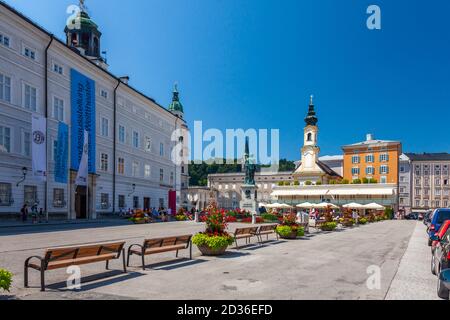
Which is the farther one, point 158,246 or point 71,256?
point 158,246

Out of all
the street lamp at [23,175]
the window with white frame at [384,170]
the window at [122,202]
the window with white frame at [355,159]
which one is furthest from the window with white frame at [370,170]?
the street lamp at [23,175]

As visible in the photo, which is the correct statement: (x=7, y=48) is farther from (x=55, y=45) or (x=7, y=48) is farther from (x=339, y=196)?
(x=339, y=196)

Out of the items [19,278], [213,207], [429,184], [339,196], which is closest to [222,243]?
[213,207]

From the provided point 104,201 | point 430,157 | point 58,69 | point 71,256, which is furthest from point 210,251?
point 430,157

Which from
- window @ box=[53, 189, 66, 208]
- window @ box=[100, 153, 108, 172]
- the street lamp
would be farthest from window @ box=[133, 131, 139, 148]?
the street lamp

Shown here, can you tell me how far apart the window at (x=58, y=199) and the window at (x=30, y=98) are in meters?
7.29

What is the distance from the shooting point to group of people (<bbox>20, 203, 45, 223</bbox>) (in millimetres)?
29172

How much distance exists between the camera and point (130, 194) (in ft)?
157

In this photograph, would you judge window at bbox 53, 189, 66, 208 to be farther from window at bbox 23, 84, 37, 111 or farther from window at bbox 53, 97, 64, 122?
window at bbox 23, 84, 37, 111

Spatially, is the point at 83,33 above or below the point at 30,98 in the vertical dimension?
above

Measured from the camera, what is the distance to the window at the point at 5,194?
28.8 metres

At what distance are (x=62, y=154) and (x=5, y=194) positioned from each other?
6.40 meters

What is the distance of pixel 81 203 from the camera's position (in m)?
39.3

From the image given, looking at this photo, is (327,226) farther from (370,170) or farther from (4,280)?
(370,170)
